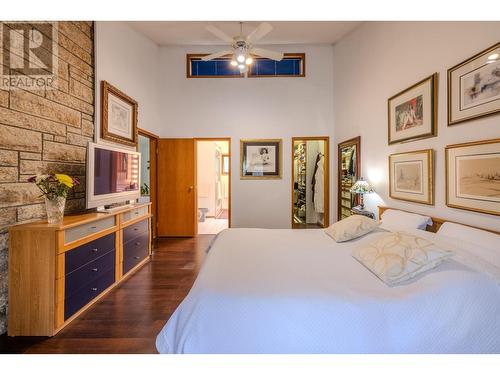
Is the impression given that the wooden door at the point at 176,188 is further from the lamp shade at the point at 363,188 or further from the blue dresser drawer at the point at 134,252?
the lamp shade at the point at 363,188

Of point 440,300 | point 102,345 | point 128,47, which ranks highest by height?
point 128,47

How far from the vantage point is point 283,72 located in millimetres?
4574

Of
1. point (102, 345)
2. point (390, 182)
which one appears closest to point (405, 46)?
point (390, 182)

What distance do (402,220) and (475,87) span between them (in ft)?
3.96

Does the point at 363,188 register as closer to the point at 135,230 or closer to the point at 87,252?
the point at 135,230

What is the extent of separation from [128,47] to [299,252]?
374 cm

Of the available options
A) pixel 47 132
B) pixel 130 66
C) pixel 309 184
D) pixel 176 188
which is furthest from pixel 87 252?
pixel 309 184

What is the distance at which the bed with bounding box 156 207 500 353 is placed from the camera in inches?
43.1

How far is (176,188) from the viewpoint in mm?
4641

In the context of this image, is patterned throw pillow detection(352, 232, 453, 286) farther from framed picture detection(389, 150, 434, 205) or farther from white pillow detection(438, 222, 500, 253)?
framed picture detection(389, 150, 434, 205)

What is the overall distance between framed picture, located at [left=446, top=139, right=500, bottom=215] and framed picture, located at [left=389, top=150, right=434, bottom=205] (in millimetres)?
188

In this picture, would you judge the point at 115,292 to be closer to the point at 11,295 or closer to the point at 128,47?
the point at 11,295

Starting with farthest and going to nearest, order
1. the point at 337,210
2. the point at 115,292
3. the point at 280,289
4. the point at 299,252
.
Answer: the point at 337,210 → the point at 115,292 → the point at 299,252 → the point at 280,289

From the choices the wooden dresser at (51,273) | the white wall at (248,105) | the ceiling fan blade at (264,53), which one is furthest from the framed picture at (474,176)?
the wooden dresser at (51,273)
